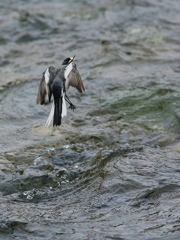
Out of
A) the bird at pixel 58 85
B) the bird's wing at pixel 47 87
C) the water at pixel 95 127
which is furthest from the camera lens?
the bird's wing at pixel 47 87

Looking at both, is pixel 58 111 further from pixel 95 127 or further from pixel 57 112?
pixel 95 127

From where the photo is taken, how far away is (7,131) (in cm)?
852

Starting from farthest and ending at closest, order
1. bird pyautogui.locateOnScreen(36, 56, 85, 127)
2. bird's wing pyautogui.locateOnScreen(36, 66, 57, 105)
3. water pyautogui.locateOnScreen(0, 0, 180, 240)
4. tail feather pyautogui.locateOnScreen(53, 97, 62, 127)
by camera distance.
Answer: bird's wing pyautogui.locateOnScreen(36, 66, 57, 105) → bird pyautogui.locateOnScreen(36, 56, 85, 127) → tail feather pyautogui.locateOnScreen(53, 97, 62, 127) → water pyautogui.locateOnScreen(0, 0, 180, 240)

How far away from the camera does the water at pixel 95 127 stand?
5.83 metres

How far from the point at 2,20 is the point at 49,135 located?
6840mm

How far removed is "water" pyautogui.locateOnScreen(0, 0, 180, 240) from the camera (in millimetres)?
5832

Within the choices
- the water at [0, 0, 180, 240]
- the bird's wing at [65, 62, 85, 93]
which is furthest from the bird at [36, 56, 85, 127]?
the water at [0, 0, 180, 240]

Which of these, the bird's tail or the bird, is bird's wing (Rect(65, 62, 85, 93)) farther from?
the bird's tail

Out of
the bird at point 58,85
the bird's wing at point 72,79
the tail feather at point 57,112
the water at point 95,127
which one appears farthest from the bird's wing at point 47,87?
the water at point 95,127

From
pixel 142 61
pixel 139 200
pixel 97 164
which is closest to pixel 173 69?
pixel 142 61

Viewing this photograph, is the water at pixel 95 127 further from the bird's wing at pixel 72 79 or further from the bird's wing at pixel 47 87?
the bird's wing at pixel 72 79

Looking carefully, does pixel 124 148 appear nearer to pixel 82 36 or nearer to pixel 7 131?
pixel 7 131

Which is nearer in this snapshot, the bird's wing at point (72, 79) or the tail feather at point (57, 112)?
the tail feather at point (57, 112)

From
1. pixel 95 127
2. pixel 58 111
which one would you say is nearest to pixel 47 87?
pixel 58 111
